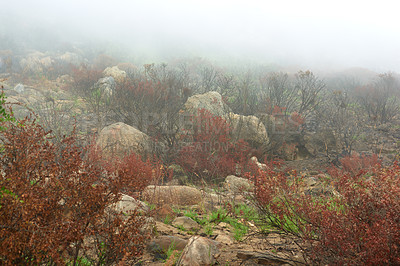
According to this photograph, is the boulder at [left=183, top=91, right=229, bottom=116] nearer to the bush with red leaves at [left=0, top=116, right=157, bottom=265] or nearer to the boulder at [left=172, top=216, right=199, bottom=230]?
the boulder at [left=172, top=216, right=199, bottom=230]

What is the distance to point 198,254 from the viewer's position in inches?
79.7

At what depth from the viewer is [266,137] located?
333 inches

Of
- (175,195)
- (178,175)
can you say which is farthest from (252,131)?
(175,195)

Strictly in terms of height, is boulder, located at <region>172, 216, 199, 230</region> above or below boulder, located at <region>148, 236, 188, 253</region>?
below

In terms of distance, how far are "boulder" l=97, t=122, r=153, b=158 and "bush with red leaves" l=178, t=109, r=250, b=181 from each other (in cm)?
90

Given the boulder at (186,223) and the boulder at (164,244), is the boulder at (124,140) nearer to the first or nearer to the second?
the boulder at (186,223)


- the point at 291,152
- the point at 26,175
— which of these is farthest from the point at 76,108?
the point at 26,175

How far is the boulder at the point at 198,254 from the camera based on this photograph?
1.97 metres

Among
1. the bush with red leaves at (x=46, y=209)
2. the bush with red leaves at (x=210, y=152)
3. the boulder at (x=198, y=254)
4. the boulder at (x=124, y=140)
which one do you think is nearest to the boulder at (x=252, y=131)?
the bush with red leaves at (x=210, y=152)

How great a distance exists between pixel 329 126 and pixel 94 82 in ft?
33.7

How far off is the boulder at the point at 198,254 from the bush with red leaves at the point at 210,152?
3.18m

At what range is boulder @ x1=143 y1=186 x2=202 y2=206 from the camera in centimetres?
370

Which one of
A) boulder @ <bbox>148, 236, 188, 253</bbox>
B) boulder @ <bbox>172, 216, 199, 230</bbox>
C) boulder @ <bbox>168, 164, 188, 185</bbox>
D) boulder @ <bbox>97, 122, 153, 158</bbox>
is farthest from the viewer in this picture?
boulder @ <bbox>97, 122, 153, 158</bbox>

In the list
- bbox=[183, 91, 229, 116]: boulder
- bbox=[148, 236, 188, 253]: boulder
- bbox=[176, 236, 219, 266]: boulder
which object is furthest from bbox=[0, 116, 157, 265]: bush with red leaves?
bbox=[183, 91, 229, 116]: boulder
